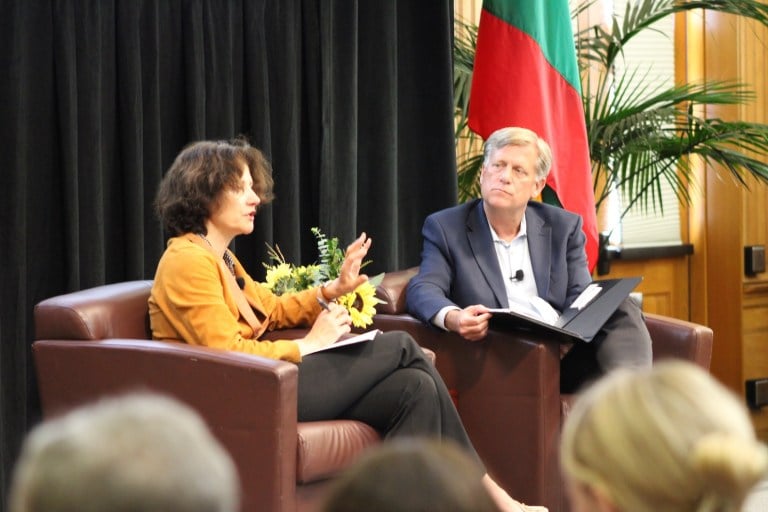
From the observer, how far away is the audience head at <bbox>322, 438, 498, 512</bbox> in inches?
33.2

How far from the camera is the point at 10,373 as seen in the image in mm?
3342

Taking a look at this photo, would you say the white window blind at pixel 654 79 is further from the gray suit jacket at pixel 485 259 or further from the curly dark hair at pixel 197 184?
the curly dark hair at pixel 197 184

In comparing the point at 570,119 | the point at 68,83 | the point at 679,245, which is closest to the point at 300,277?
the point at 68,83

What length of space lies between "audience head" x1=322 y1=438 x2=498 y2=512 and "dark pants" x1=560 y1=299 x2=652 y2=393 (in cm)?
241

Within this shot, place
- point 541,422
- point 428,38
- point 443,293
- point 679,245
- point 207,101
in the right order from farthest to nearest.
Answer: point 679,245, point 428,38, point 207,101, point 443,293, point 541,422

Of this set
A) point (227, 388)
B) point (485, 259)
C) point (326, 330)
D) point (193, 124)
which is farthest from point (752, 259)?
point (227, 388)

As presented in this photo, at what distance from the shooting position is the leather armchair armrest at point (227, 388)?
261 cm

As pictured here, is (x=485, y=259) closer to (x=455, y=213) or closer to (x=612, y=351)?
(x=455, y=213)

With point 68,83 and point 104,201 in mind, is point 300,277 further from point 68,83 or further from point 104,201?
point 68,83

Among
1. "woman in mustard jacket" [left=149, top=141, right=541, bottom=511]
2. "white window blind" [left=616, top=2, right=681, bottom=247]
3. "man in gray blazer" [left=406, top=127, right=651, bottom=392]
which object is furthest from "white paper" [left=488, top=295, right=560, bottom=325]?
"white window blind" [left=616, top=2, right=681, bottom=247]

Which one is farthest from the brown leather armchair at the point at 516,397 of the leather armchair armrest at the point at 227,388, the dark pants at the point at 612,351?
the leather armchair armrest at the point at 227,388

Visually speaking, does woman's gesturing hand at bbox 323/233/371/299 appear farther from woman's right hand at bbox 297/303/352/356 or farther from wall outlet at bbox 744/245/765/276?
wall outlet at bbox 744/245/765/276

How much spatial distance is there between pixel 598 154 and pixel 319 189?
3.69 ft

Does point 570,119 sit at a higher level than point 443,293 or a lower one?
higher
